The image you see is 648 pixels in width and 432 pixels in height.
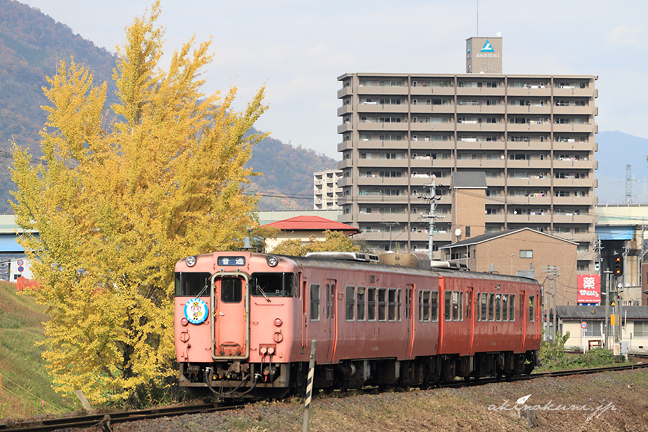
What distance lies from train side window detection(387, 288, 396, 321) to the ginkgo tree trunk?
14.3 feet

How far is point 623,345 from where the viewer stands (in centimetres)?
4662

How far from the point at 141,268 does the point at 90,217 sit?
9.10 feet

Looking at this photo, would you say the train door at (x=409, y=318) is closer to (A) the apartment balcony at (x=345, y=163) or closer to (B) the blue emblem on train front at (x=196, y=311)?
(B) the blue emblem on train front at (x=196, y=311)

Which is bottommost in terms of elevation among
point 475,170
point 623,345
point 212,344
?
point 623,345

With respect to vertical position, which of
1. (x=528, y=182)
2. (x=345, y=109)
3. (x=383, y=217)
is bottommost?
(x=383, y=217)

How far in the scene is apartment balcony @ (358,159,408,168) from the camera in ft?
447

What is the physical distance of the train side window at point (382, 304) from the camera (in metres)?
21.8

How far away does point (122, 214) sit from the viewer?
19438 mm

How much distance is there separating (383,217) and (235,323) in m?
119

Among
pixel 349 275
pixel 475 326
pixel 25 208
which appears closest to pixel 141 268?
pixel 25 208

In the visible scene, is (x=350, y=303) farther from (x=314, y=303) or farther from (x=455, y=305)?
(x=455, y=305)

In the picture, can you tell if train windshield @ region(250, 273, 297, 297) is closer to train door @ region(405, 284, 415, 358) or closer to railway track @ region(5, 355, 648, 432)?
railway track @ region(5, 355, 648, 432)

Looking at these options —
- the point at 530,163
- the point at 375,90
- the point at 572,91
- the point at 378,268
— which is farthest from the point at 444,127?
the point at 378,268

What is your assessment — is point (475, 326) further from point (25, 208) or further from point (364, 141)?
point (364, 141)
